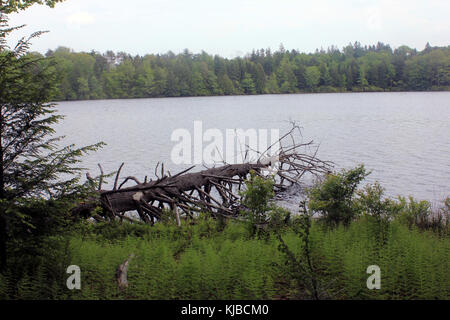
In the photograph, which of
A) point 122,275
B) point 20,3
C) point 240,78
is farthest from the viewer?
point 240,78

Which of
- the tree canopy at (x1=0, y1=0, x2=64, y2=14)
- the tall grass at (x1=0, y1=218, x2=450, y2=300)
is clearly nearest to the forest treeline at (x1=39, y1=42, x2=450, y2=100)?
the tree canopy at (x1=0, y1=0, x2=64, y2=14)

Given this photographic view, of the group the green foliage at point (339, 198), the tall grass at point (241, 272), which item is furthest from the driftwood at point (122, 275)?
the green foliage at point (339, 198)

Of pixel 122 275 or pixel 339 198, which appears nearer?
pixel 122 275

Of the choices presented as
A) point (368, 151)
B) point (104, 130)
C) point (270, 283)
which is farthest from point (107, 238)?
point (104, 130)

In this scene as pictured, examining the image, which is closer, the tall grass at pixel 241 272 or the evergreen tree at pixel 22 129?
the tall grass at pixel 241 272

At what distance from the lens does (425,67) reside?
4818 inches

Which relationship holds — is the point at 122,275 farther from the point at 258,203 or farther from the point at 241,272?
the point at 258,203

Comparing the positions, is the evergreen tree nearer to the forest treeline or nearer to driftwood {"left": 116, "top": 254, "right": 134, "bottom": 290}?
driftwood {"left": 116, "top": 254, "right": 134, "bottom": 290}

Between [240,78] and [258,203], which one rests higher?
[240,78]

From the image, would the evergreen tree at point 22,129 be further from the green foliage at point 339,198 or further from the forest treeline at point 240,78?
the forest treeline at point 240,78

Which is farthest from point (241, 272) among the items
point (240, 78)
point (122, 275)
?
point (240, 78)
